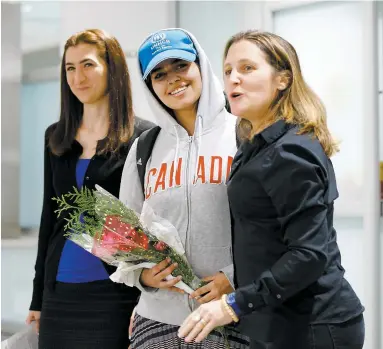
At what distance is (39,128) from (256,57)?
246 centimetres

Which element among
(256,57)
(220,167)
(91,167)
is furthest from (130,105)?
(256,57)

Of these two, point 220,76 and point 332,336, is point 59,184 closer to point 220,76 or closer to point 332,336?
point 332,336

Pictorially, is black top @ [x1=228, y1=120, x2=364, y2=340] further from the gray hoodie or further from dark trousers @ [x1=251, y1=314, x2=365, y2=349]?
the gray hoodie

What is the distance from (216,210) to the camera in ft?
5.95

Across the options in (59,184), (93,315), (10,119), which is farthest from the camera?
(10,119)

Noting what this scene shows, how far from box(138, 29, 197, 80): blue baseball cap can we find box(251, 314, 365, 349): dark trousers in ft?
2.93

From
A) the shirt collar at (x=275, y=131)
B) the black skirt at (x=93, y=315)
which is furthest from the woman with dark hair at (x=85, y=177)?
the shirt collar at (x=275, y=131)

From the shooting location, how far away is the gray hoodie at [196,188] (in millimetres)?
1810

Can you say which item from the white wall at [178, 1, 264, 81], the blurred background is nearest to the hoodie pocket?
the blurred background

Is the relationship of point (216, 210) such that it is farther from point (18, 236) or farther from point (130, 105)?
point (18, 236)

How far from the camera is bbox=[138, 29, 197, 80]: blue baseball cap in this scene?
1.83 meters

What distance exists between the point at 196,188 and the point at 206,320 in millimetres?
464

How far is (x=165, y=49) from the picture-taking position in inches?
73.0

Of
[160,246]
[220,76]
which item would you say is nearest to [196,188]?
[160,246]
